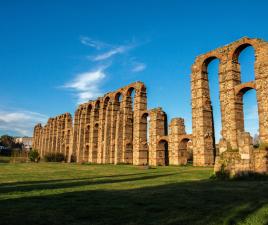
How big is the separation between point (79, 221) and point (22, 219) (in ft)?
3.39

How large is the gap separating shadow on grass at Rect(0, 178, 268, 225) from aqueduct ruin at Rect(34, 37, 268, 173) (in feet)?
19.0

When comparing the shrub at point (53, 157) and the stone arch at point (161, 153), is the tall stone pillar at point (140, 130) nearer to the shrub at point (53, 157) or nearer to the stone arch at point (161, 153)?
the stone arch at point (161, 153)

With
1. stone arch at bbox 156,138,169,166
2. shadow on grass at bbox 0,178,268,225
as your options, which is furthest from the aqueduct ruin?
shadow on grass at bbox 0,178,268,225

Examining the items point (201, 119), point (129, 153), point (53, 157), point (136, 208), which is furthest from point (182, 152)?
point (53, 157)

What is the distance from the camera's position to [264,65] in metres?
21.9

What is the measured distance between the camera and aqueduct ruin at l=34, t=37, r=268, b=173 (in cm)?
2072

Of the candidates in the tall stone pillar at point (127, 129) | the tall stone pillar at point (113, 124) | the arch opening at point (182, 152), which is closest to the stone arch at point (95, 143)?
the tall stone pillar at point (113, 124)

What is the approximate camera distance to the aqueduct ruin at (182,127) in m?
20.7

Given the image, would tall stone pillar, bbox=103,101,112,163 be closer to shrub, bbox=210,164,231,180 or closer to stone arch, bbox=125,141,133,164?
stone arch, bbox=125,141,133,164

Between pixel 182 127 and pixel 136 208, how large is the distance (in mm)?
24673

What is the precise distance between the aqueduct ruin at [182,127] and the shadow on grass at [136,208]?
228 inches

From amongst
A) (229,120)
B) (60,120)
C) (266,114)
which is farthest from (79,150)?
(266,114)

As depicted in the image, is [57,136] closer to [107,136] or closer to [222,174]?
[107,136]

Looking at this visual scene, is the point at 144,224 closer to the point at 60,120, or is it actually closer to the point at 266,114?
the point at 266,114
